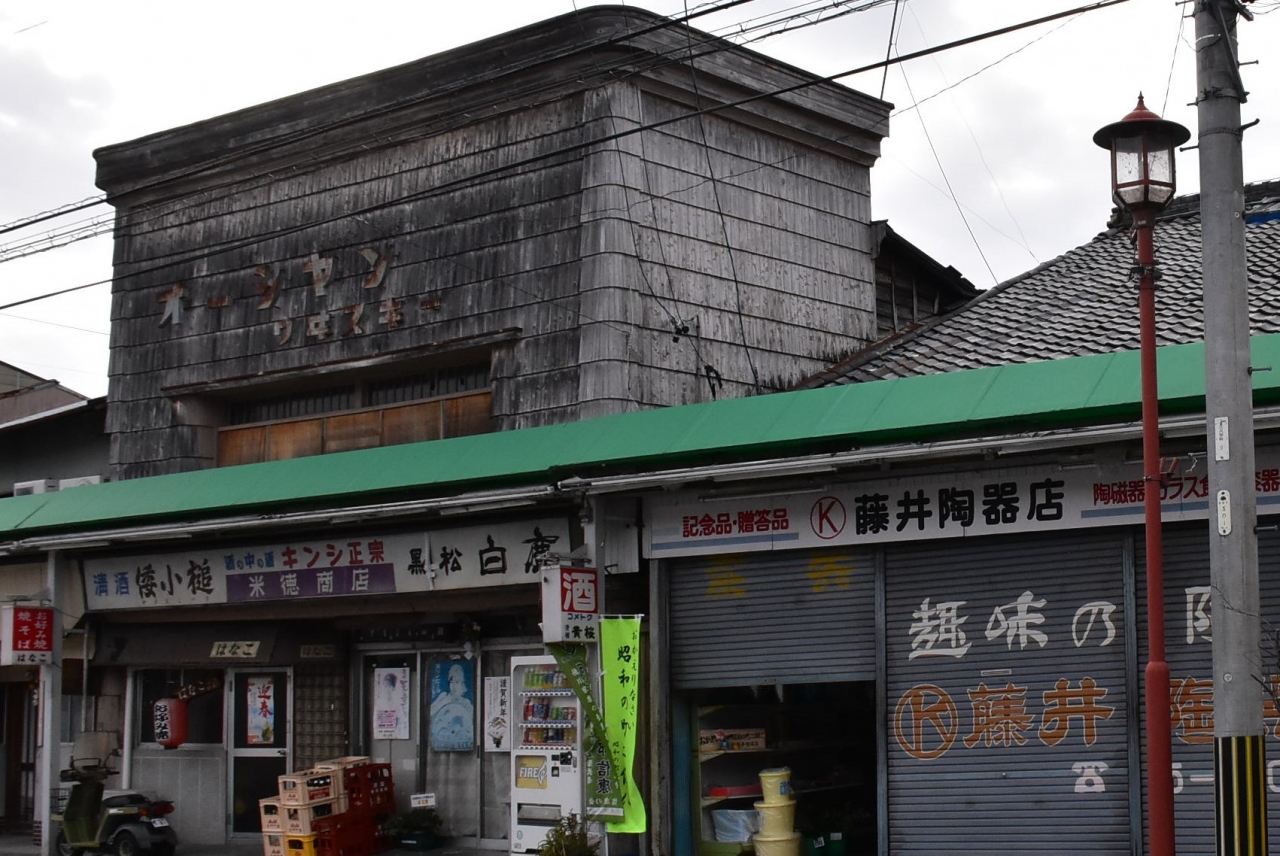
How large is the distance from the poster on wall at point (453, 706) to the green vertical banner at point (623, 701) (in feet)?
13.9

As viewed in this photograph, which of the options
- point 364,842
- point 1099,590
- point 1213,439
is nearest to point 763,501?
point 1099,590

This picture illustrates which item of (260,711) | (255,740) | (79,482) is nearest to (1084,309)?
(260,711)

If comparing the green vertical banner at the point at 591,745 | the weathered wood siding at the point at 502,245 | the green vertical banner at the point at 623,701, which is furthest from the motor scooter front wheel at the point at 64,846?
the green vertical banner at the point at 623,701

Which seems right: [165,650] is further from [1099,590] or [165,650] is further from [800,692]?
[1099,590]

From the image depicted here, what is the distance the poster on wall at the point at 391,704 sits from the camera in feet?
63.8

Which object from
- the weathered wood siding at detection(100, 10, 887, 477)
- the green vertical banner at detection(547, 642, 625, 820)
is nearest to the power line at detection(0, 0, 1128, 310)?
the weathered wood siding at detection(100, 10, 887, 477)

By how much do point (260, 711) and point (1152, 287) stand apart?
14738 mm

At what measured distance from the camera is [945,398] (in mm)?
13430

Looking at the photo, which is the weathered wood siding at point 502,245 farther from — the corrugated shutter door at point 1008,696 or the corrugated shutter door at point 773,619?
the corrugated shutter door at point 1008,696

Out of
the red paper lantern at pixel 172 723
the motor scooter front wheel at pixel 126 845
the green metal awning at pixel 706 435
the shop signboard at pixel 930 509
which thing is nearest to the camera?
the green metal awning at pixel 706 435

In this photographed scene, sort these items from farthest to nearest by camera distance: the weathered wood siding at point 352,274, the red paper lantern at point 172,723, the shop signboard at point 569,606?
the red paper lantern at point 172,723 → the weathered wood siding at point 352,274 → the shop signboard at point 569,606

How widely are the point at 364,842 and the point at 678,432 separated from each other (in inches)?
283

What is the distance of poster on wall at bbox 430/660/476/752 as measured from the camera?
18.8m

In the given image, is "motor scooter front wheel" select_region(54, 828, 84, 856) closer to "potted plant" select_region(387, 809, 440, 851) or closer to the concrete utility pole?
"potted plant" select_region(387, 809, 440, 851)
